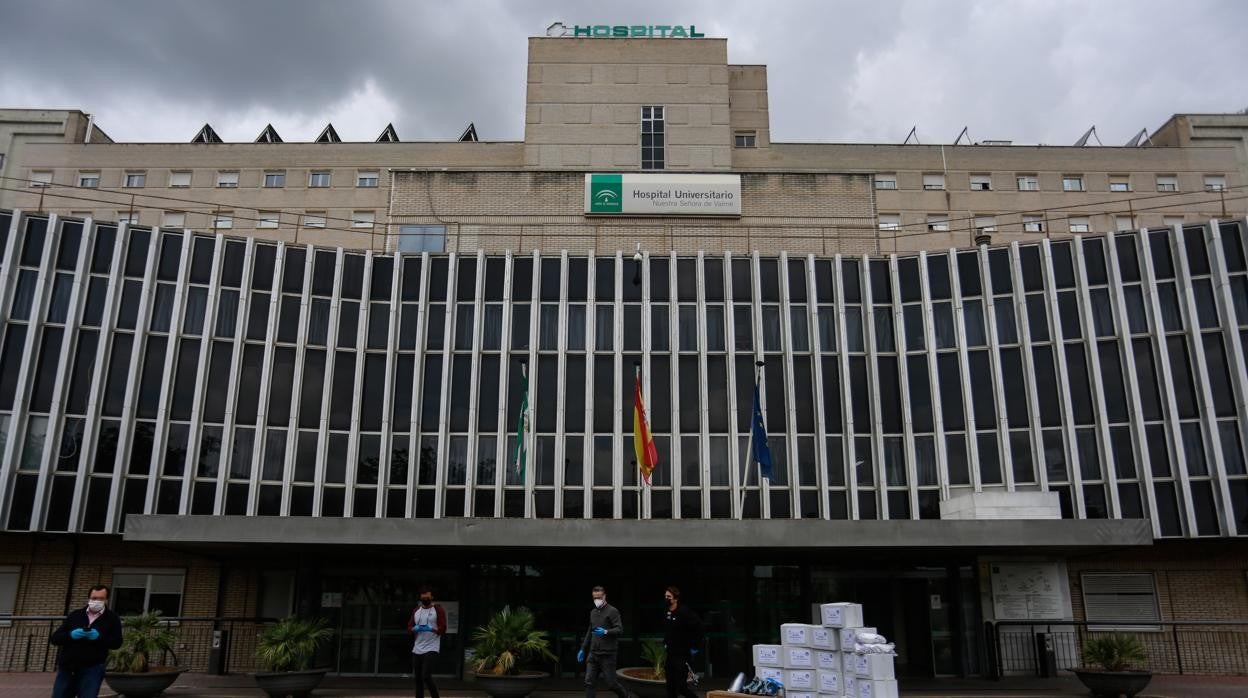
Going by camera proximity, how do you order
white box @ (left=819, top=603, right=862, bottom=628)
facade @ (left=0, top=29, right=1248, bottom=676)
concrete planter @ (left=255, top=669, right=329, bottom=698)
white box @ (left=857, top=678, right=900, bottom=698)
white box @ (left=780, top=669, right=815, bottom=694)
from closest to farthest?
white box @ (left=857, top=678, right=900, bottom=698) < white box @ (left=819, top=603, right=862, bottom=628) < white box @ (left=780, top=669, right=815, bottom=694) < concrete planter @ (left=255, top=669, right=329, bottom=698) < facade @ (left=0, top=29, right=1248, bottom=676)

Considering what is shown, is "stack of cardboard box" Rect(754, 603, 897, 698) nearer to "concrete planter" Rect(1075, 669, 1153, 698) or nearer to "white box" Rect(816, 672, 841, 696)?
"white box" Rect(816, 672, 841, 696)

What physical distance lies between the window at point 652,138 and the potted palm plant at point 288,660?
23005mm

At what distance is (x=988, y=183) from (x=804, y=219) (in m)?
18.1

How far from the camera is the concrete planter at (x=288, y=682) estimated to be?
53.6ft

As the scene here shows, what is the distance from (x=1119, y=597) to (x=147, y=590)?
1015 inches

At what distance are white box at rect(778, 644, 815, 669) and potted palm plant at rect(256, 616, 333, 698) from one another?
330 inches

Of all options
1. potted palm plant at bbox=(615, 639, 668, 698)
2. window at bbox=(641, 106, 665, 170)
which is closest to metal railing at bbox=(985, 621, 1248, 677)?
potted palm plant at bbox=(615, 639, 668, 698)

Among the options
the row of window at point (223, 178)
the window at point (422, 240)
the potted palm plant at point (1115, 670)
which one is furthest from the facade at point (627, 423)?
the row of window at point (223, 178)

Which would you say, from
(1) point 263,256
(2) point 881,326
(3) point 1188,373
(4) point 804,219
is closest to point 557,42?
(4) point 804,219

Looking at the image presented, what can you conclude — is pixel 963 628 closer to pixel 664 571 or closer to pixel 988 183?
pixel 664 571

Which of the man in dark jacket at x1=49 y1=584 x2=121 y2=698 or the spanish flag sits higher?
the spanish flag

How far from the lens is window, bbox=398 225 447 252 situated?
3175cm

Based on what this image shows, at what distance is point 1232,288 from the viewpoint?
2505 cm

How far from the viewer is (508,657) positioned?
16672 millimetres
